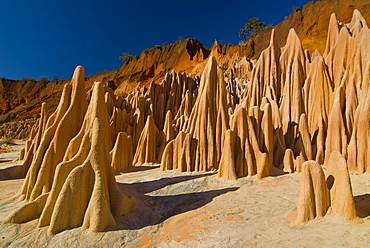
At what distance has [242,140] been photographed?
920cm

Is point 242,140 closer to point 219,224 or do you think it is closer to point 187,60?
point 219,224

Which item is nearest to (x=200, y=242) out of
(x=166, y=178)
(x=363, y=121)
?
(x=166, y=178)

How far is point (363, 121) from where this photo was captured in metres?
7.92

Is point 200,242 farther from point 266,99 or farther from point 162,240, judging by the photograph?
point 266,99

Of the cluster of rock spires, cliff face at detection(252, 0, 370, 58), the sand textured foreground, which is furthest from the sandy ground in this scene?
cliff face at detection(252, 0, 370, 58)

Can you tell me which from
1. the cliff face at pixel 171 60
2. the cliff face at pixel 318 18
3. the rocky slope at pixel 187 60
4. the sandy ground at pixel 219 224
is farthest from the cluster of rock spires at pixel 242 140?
the cliff face at pixel 171 60

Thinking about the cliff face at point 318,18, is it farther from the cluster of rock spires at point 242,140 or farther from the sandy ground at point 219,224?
the sandy ground at point 219,224

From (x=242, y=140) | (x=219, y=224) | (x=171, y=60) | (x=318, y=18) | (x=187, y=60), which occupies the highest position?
(x=171, y=60)

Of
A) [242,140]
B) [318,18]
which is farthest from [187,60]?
[242,140]

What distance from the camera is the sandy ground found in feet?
14.1

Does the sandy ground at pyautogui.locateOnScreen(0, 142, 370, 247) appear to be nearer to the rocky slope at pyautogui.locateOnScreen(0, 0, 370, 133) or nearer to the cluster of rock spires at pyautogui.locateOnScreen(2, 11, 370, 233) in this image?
the cluster of rock spires at pyautogui.locateOnScreen(2, 11, 370, 233)

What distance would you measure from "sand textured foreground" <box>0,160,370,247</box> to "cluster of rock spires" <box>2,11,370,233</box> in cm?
32

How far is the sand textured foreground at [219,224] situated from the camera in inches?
169

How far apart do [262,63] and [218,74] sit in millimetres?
4493
